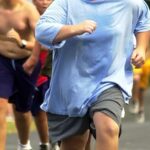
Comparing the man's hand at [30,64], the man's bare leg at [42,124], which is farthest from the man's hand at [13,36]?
the man's bare leg at [42,124]

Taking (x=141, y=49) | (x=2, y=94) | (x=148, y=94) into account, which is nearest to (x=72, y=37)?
(x=141, y=49)

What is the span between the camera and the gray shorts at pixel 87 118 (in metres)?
5.44

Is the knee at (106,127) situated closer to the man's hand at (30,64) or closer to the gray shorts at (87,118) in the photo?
the gray shorts at (87,118)

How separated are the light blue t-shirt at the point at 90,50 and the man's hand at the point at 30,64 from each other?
207 centimetres

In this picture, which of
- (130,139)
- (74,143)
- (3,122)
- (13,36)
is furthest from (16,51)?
(130,139)

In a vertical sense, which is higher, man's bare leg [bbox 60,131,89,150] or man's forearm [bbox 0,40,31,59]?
man's bare leg [bbox 60,131,89,150]

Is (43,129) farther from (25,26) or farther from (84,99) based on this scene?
(84,99)

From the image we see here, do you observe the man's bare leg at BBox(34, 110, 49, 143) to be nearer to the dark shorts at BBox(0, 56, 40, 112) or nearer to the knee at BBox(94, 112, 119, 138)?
the dark shorts at BBox(0, 56, 40, 112)

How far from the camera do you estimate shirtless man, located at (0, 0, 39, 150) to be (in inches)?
300

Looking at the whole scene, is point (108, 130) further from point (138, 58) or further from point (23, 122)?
point (23, 122)

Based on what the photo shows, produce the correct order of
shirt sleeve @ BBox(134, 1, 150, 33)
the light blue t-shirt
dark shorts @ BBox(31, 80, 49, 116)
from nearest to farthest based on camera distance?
the light blue t-shirt < shirt sleeve @ BBox(134, 1, 150, 33) < dark shorts @ BBox(31, 80, 49, 116)

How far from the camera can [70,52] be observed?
219 inches

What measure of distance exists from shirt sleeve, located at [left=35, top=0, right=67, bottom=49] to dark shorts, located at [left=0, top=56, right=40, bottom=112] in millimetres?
2088

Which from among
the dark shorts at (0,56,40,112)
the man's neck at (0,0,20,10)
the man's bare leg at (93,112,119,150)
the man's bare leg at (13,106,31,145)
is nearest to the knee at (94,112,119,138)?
the man's bare leg at (93,112,119,150)
